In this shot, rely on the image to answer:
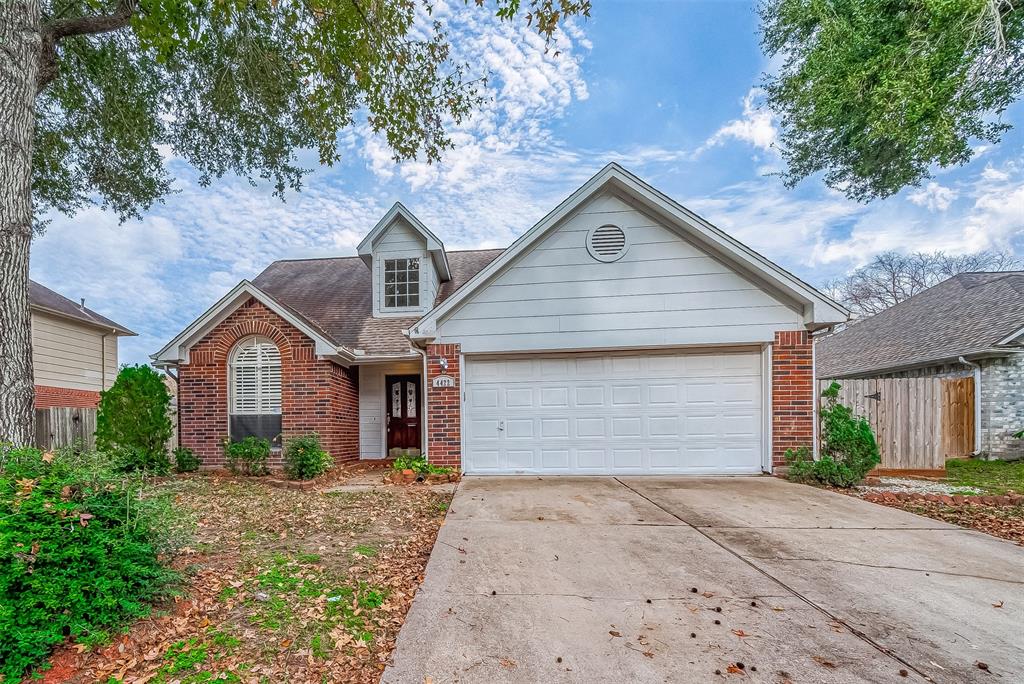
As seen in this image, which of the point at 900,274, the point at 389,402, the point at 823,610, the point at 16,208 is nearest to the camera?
the point at 823,610

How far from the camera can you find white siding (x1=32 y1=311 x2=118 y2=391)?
1356cm

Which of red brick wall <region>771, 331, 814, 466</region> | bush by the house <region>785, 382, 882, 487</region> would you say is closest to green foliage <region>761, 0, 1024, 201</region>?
red brick wall <region>771, 331, 814, 466</region>

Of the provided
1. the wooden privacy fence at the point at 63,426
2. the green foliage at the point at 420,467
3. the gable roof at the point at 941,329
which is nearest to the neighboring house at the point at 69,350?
the wooden privacy fence at the point at 63,426

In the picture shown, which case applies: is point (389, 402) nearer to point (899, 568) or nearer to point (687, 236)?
point (687, 236)

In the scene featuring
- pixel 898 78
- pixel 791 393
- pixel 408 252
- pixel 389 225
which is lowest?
pixel 791 393

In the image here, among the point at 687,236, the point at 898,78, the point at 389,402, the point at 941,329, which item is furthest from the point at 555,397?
the point at 941,329

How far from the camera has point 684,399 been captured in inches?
309

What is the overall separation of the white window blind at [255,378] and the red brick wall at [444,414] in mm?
3609

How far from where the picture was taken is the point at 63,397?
1414 centimetres

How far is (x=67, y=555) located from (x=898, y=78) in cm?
1335

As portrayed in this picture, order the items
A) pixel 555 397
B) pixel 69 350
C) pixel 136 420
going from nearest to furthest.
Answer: pixel 555 397, pixel 136 420, pixel 69 350

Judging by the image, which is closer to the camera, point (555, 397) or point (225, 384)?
point (555, 397)

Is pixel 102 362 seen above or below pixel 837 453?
above

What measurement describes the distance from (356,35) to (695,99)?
28.1ft
